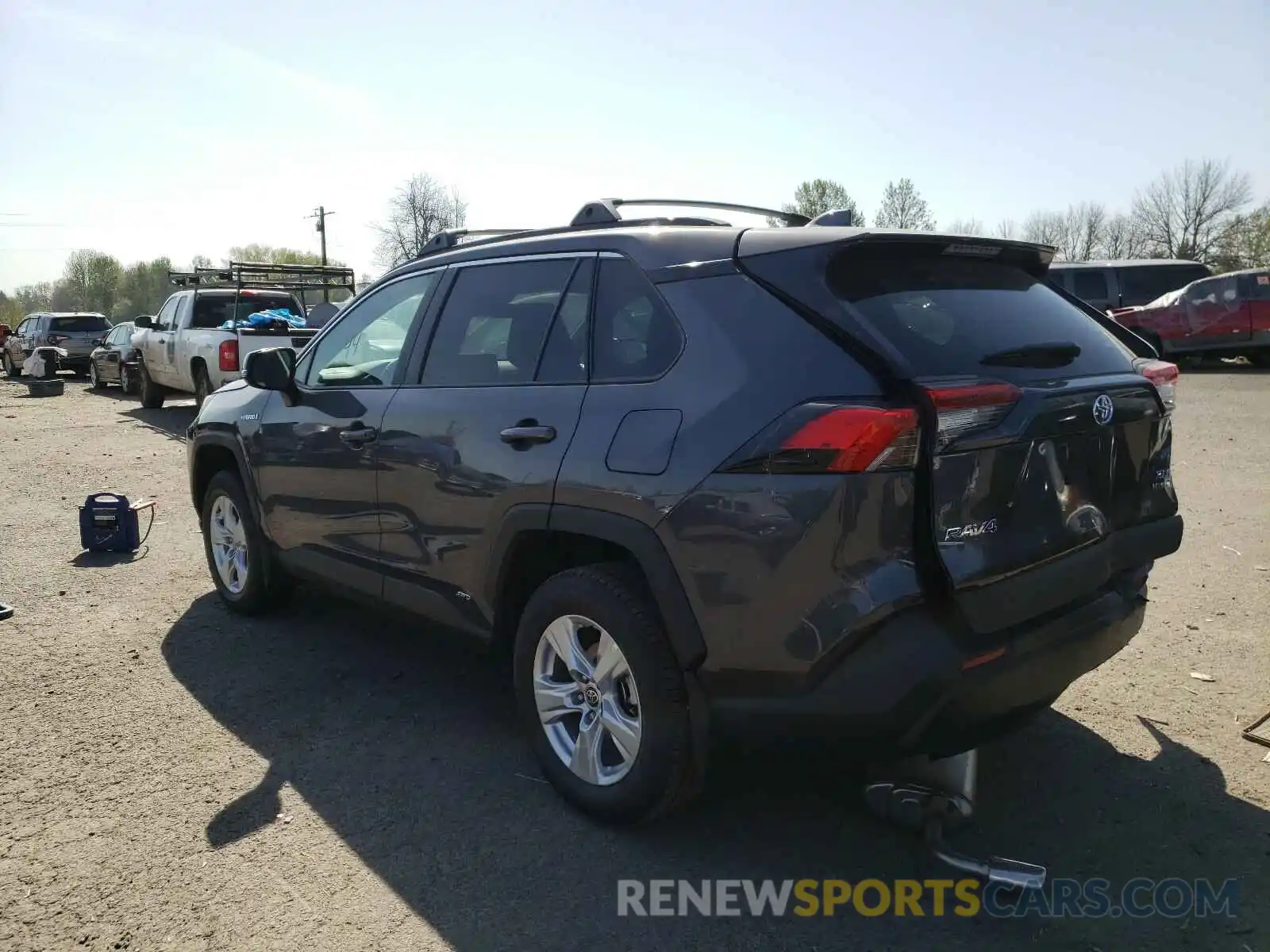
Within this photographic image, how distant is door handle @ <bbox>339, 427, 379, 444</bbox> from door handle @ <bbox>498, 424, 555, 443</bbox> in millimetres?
889

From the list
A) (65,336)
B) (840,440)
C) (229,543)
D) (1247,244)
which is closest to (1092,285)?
(229,543)

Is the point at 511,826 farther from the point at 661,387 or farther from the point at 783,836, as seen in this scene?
the point at 661,387

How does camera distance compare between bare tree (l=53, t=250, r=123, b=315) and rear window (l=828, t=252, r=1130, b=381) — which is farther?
bare tree (l=53, t=250, r=123, b=315)

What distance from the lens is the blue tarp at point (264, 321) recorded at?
13193mm

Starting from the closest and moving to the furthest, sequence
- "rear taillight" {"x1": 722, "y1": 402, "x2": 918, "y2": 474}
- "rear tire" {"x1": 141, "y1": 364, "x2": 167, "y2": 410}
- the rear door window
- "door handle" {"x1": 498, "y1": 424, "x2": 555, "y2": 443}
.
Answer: "rear taillight" {"x1": 722, "y1": 402, "x2": 918, "y2": 474}
"door handle" {"x1": 498, "y1": 424, "x2": 555, "y2": 443}
the rear door window
"rear tire" {"x1": 141, "y1": 364, "x2": 167, "y2": 410}

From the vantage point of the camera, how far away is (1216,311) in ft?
59.3

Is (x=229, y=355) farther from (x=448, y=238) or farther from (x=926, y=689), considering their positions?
(x=926, y=689)

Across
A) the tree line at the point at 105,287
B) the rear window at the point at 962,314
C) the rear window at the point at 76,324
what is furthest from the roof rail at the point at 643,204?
the tree line at the point at 105,287

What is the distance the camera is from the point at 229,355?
43.4 ft

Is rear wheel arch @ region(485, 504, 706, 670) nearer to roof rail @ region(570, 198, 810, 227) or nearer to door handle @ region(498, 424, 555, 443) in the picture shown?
door handle @ region(498, 424, 555, 443)

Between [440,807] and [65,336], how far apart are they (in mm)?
29243

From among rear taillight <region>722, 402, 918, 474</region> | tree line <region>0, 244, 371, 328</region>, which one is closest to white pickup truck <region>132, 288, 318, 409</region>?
rear taillight <region>722, 402, 918, 474</region>

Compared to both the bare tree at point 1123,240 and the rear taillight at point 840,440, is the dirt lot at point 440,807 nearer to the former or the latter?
the rear taillight at point 840,440

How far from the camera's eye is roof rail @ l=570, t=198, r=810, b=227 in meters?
3.59
